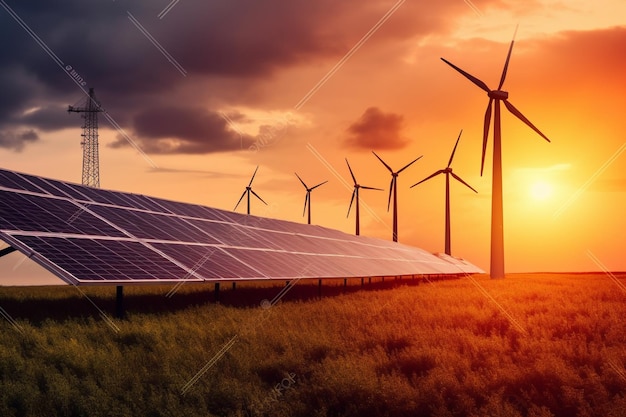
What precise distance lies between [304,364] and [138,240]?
11.1 metres

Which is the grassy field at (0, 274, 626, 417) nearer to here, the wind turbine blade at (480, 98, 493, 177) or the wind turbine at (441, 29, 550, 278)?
the wind turbine blade at (480, 98, 493, 177)

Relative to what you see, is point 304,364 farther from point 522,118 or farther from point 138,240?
point 522,118

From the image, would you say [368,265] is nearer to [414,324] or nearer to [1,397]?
[414,324]

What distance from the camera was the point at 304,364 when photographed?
2050 cm

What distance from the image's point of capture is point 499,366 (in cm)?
2003

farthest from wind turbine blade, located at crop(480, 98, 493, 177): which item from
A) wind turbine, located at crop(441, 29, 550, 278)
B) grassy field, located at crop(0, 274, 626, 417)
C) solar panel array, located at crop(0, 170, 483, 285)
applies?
grassy field, located at crop(0, 274, 626, 417)

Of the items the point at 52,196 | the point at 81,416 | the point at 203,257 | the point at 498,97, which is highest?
the point at 498,97

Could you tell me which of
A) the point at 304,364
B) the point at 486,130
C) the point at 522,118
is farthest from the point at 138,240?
the point at 522,118

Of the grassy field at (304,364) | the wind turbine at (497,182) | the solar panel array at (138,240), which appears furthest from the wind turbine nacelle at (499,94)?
the grassy field at (304,364)

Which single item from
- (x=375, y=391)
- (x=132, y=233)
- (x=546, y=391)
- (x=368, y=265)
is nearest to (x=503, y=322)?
(x=546, y=391)

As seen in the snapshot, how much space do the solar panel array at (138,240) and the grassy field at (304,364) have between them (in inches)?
77.4

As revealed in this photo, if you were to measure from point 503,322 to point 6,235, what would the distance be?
18.6 m

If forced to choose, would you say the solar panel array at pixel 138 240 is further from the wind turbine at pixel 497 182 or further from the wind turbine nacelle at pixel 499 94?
the wind turbine nacelle at pixel 499 94

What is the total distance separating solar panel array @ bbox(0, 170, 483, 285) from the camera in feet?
75.4
